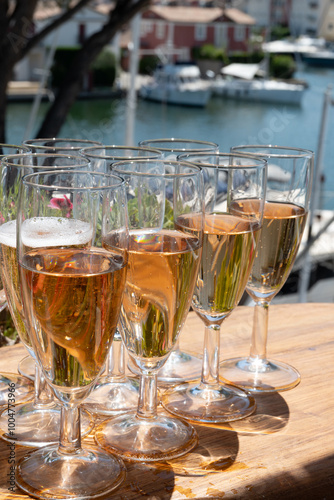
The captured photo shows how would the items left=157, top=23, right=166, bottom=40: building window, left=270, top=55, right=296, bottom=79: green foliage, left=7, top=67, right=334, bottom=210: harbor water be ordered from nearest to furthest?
left=157, top=23, right=166, bottom=40: building window < left=7, top=67, right=334, bottom=210: harbor water < left=270, top=55, right=296, bottom=79: green foliage

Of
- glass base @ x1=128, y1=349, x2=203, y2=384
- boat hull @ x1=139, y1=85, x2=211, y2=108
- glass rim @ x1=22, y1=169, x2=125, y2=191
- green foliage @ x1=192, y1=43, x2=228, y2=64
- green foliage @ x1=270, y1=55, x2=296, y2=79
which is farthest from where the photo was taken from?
boat hull @ x1=139, y1=85, x2=211, y2=108

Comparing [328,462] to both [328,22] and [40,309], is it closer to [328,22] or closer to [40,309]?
[40,309]

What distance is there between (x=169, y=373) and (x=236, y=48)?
8.87m

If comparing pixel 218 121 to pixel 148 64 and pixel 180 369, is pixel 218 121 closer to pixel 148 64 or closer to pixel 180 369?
pixel 148 64

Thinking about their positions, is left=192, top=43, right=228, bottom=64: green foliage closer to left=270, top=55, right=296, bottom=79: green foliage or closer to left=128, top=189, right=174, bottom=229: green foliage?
left=270, top=55, right=296, bottom=79: green foliage

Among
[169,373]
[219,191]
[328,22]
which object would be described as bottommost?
[169,373]

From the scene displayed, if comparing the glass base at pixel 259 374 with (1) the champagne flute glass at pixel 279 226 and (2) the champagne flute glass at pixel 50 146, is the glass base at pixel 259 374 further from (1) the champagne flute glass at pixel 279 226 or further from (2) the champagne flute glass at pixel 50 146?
(2) the champagne flute glass at pixel 50 146

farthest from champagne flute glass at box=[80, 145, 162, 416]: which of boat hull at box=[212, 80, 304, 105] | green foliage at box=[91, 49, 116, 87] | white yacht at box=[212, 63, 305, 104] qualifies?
boat hull at box=[212, 80, 304, 105]

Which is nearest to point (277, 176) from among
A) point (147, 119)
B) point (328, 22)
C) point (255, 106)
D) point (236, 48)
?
point (328, 22)

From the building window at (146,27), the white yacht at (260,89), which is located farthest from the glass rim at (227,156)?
the white yacht at (260,89)

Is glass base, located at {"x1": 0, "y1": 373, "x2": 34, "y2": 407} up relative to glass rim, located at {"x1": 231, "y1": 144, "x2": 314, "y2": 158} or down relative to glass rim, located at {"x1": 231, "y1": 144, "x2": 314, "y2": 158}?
down

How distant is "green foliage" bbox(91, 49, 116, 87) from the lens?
9668 millimetres

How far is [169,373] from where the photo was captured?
3.08ft

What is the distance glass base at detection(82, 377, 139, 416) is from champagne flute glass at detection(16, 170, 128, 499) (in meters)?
0.18
